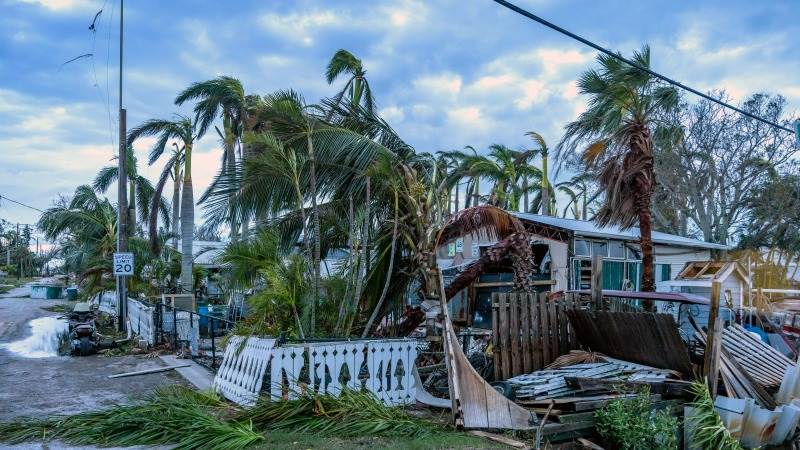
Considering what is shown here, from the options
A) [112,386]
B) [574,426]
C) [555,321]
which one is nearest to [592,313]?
[555,321]

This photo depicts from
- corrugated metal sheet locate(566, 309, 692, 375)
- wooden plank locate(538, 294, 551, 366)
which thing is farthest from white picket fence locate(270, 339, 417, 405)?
corrugated metal sheet locate(566, 309, 692, 375)

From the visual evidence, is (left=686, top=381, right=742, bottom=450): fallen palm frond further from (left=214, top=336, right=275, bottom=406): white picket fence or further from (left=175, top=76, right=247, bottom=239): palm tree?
(left=175, top=76, right=247, bottom=239): palm tree

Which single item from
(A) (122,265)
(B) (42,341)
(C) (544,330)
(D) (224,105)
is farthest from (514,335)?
(D) (224,105)

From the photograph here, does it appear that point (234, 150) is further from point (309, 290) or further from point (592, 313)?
point (592, 313)

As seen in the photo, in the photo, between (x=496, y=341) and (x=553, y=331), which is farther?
(x=553, y=331)

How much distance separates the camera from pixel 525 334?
8188 mm

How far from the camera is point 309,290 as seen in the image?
30.0ft

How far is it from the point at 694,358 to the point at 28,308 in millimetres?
28626

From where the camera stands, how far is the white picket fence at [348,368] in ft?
A: 24.6

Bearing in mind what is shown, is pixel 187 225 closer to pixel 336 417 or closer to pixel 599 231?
pixel 599 231

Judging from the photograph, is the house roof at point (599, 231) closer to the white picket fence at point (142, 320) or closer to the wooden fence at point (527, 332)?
the wooden fence at point (527, 332)

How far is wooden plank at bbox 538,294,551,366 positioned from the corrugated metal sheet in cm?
45

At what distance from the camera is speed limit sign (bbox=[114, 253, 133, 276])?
16.0 m

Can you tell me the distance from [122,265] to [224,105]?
26.7ft
